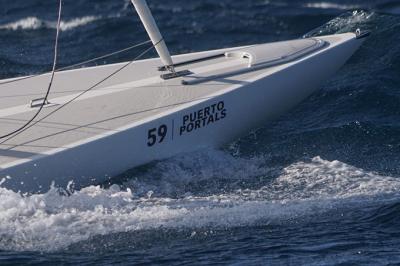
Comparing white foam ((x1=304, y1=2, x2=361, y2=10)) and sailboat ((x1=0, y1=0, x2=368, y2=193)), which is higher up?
white foam ((x1=304, y1=2, x2=361, y2=10))

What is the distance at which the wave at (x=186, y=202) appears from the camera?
7836 mm

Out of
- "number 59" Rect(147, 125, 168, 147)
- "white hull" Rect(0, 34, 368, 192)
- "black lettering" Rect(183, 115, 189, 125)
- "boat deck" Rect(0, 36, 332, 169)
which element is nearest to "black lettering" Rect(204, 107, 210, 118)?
Answer: "white hull" Rect(0, 34, 368, 192)

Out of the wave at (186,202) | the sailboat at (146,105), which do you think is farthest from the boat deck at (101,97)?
the wave at (186,202)

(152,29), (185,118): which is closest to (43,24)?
(152,29)

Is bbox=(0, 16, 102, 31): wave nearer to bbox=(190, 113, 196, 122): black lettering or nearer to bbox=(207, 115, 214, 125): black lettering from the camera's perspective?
bbox=(207, 115, 214, 125): black lettering

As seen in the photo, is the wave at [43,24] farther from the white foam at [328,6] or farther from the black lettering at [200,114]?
the black lettering at [200,114]

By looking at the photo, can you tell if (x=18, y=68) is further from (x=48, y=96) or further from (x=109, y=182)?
(x=109, y=182)

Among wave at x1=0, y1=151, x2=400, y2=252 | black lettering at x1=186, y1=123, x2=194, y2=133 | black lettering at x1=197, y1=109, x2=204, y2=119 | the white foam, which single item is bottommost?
wave at x1=0, y1=151, x2=400, y2=252

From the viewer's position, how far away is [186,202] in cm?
853

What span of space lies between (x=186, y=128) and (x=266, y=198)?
1.30 meters

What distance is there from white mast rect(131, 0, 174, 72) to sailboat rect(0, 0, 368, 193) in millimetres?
10

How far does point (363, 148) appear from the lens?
9977 mm

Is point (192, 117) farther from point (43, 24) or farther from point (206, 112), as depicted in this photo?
point (43, 24)

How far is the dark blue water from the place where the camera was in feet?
24.6
